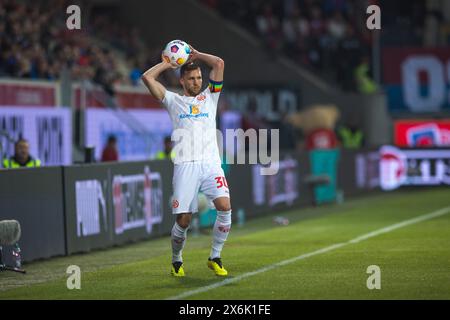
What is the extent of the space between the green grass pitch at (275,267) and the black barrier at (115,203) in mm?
333

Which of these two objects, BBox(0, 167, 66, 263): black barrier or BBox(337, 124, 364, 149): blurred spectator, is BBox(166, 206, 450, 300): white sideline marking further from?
BBox(337, 124, 364, 149): blurred spectator

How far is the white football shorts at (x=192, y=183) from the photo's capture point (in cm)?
1249

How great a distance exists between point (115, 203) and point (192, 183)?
6.05 meters

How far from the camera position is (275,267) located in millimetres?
13820

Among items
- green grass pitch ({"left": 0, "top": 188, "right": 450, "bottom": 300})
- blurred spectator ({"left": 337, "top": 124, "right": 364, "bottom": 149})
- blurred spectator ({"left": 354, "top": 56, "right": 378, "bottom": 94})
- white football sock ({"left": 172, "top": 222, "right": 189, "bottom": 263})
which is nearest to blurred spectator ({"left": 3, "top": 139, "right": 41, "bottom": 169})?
green grass pitch ({"left": 0, "top": 188, "right": 450, "bottom": 300})

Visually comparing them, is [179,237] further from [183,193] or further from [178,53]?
[178,53]

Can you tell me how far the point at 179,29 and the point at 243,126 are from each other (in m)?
5.69

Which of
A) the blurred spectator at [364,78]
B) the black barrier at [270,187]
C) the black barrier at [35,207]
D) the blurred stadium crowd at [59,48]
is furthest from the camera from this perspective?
the blurred spectator at [364,78]

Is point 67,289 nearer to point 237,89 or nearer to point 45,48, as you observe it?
point 45,48

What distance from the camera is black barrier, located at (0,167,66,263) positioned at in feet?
51.2

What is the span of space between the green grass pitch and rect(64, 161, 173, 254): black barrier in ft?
1.09

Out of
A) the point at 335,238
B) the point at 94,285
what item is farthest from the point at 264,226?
the point at 94,285

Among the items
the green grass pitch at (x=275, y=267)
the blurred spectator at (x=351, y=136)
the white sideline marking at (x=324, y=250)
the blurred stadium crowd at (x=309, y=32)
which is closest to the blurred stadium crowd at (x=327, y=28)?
the blurred stadium crowd at (x=309, y=32)

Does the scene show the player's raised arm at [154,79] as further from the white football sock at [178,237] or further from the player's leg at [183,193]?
the white football sock at [178,237]
